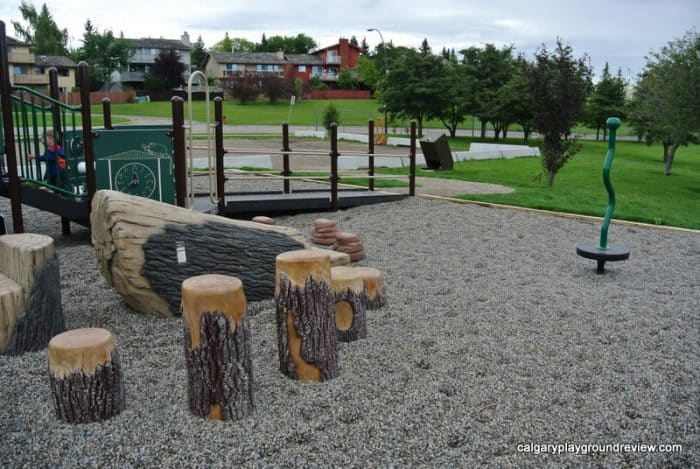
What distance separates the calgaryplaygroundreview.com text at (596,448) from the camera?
3043 mm

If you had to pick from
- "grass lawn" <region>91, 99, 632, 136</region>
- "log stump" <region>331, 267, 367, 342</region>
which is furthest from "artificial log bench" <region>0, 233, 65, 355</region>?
"grass lawn" <region>91, 99, 632, 136</region>

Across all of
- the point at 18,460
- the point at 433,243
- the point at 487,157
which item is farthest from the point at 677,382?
the point at 487,157

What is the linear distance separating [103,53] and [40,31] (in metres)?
7.47

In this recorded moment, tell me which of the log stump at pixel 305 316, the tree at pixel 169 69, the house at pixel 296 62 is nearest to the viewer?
the log stump at pixel 305 316

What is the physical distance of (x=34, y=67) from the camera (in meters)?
65.7

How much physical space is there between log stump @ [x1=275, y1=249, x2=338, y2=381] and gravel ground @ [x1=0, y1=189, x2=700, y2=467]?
11 cm

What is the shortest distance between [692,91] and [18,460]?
19.0 metres

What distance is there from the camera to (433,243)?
7.67m

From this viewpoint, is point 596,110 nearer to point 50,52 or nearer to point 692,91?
point 692,91

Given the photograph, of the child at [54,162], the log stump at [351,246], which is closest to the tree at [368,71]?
the child at [54,162]

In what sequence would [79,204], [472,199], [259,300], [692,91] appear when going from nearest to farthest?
[259,300] → [79,204] → [472,199] → [692,91]

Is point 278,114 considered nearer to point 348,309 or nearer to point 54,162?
point 54,162

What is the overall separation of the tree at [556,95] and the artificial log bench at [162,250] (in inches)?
417

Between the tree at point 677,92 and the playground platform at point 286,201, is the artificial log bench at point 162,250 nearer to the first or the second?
the playground platform at point 286,201
